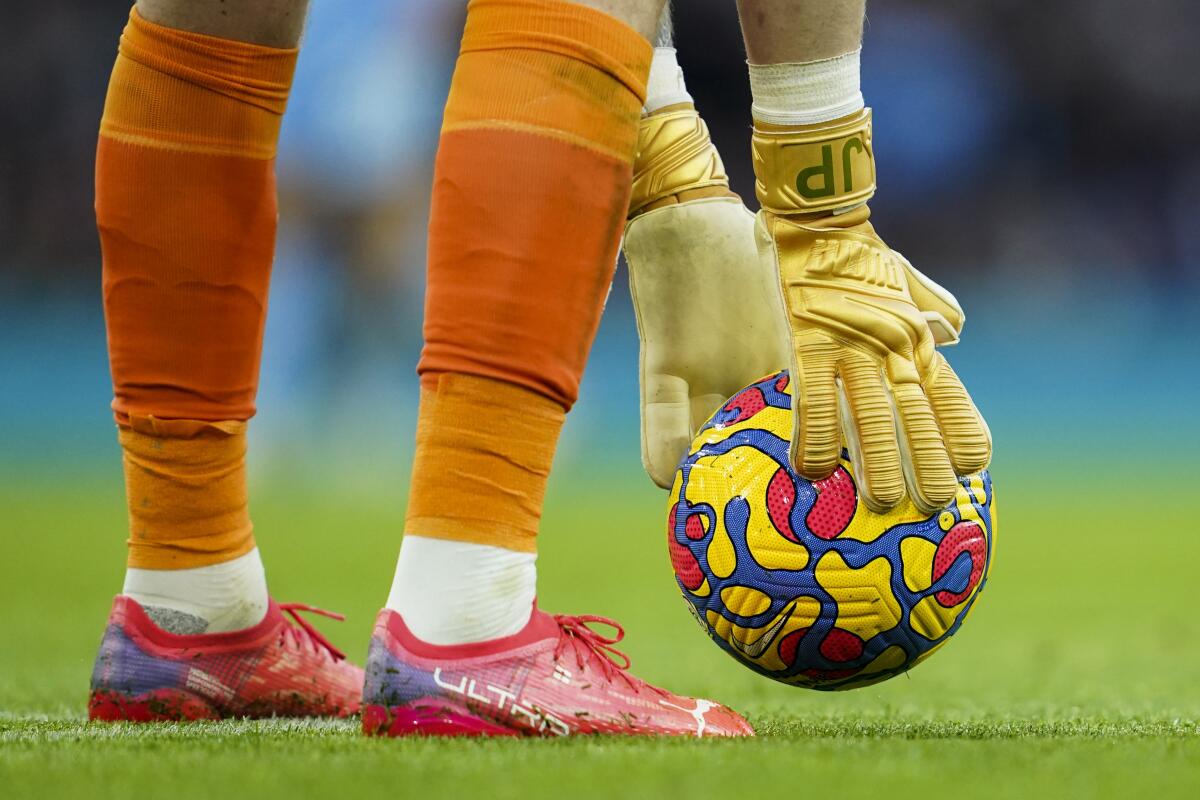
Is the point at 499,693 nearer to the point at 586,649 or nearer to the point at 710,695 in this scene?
the point at 586,649

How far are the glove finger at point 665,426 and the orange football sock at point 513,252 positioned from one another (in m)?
0.51

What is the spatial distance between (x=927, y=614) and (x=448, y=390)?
0.68 metres

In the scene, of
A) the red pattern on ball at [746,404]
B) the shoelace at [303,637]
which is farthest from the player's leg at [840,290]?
the shoelace at [303,637]

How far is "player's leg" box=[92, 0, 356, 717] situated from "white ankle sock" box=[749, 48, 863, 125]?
0.62 meters

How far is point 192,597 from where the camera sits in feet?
6.50

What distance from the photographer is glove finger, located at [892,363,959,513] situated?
1.71 metres

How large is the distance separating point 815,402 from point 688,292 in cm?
41

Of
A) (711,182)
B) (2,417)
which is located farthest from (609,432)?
(711,182)

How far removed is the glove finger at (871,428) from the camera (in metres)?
1.71

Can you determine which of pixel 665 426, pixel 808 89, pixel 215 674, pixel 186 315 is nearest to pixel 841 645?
pixel 665 426

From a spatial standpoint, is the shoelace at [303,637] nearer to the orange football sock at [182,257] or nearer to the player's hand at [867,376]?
the orange football sock at [182,257]

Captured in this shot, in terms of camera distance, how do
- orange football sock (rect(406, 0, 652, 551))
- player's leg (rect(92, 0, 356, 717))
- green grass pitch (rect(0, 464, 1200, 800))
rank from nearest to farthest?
green grass pitch (rect(0, 464, 1200, 800)), orange football sock (rect(406, 0, 652, 551)), player's leg (rect(92, 0, 356, 717))

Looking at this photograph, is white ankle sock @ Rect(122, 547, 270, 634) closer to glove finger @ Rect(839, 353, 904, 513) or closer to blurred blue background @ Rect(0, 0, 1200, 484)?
glove finger @ Rect(839, 353, 904, 513)

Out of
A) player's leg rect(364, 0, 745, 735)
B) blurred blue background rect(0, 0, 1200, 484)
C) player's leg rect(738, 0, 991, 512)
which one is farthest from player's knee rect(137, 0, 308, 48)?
blurred blue background rect(0, 0, 1200, 484)
